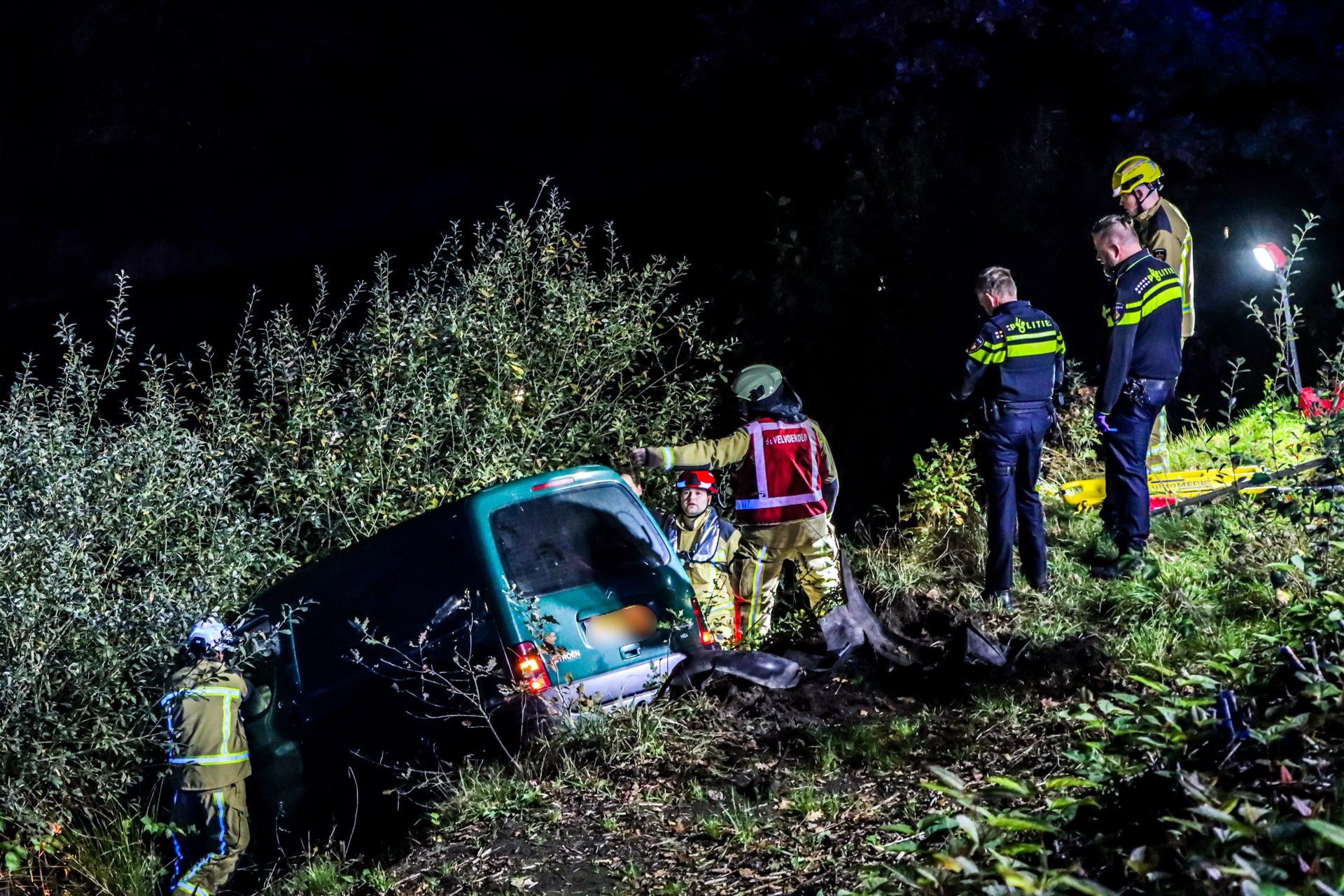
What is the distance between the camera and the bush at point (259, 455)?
20.8 ft

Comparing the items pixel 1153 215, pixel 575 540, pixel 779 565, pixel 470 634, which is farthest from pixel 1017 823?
pixel 1153 215

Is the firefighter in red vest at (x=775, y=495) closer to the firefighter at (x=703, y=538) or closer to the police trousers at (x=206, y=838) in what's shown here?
the firefighter at (x=703, y=538)

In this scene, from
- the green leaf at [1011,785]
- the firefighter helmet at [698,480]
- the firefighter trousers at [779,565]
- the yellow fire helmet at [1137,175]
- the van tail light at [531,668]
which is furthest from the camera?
the firefighter helmet at [698,480]

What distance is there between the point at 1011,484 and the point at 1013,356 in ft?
2.18

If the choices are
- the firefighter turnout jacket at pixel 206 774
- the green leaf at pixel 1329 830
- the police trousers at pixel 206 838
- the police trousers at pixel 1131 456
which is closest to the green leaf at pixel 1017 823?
the green leaf at pixel 1329 830

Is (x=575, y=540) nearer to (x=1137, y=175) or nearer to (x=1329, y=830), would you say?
(x=1137, y=175)

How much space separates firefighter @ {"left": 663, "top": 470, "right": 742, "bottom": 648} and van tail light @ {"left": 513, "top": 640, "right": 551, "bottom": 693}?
1730 millimetres

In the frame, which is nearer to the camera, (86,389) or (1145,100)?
(86,389)

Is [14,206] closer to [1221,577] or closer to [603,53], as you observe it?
[603,53]

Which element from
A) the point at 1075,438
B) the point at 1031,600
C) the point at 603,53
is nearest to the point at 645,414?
the point at 1075,438

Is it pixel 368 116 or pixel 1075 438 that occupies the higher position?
pixel 368 116

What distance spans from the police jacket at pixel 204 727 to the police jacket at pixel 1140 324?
464 centimetres

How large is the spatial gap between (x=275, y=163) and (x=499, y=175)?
9.06 ft

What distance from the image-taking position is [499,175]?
14.3 metres
